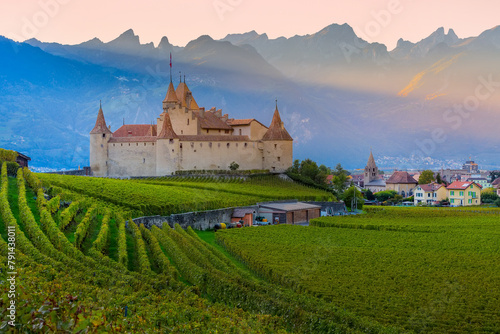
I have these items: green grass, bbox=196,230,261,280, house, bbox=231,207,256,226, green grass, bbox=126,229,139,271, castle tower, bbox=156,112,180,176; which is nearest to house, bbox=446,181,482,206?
castle tower, bbox=156,112,180,176

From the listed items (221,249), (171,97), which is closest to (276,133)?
(171,97)

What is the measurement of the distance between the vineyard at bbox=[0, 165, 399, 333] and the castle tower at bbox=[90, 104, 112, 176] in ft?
123

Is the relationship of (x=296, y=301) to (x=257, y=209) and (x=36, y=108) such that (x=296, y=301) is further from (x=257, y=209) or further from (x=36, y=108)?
(x=36, y=108)

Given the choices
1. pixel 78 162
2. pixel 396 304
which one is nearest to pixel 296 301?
pixel 396 304

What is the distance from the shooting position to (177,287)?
18.2 meters

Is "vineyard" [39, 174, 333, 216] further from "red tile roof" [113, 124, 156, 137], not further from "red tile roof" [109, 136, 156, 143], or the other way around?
"red tile roof" [113, 124, 156, 137]

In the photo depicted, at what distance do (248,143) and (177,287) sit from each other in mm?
55278

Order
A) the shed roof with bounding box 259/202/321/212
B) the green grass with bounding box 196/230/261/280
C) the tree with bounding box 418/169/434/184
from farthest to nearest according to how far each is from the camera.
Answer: the tree with bounding box 418/169/434/184 < the shed roof with bounding box 259/202/321/212 < the green grass with bounding box 196/230/261/280

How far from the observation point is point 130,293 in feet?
48.9

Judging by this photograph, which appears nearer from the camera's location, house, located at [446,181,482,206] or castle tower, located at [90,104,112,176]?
castle tower, located at [90,104,112,176]

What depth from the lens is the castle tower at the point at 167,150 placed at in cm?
6656

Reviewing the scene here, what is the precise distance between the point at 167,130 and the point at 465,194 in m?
59.8

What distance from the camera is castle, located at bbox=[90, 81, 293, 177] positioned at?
67.2m

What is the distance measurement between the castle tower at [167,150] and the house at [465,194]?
2271 inches
